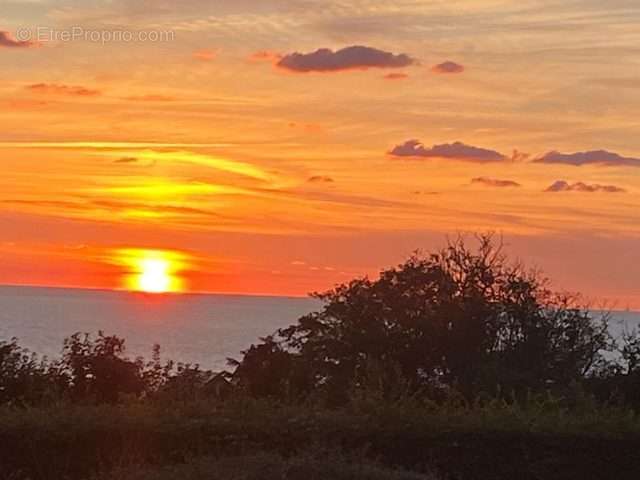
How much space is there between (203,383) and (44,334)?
76.9 meters

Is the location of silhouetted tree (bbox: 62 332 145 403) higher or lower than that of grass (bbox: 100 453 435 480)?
higher

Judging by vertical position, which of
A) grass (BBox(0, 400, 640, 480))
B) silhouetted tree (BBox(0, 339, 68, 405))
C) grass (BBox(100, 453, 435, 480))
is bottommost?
grass (BBox(100, 453, 435, 480))

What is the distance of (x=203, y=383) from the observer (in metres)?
16.6

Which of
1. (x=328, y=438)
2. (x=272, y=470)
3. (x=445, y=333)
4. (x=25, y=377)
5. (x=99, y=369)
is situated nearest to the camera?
(x=272, y=470)

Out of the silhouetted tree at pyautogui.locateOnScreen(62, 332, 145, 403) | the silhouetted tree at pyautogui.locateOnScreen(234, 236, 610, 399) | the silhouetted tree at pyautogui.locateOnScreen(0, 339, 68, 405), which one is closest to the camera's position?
the silhouetted tree at pyautogui.locateOnScreen(0, 339, 68, 405)

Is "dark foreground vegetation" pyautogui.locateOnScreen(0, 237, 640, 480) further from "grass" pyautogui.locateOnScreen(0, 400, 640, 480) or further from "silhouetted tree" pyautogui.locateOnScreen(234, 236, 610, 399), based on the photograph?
"silhouetted tree" pyautogui.locateOnScreen(234, 236, 610, 399)

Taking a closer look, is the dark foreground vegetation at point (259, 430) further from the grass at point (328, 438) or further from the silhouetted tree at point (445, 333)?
the silhouetted tree at point (445, 333)

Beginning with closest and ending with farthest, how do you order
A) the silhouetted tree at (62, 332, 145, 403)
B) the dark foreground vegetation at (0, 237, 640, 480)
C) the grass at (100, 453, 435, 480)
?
1. the grass at (100, 453, 435, 480)
2. the dark foreground vegetation at (0, 237, 640, 480)
3. the silhouetted tree at (62, 332, 145, 403)

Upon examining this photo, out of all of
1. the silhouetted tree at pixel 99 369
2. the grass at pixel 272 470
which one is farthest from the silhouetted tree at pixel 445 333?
the grass at pixel 272 470

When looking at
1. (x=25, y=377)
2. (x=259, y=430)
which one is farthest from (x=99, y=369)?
(x=259, y=430)

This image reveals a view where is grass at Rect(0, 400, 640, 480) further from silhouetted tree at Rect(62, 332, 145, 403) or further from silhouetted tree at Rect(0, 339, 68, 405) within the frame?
silhouetted tree at Rect(62, 332, 145, 403)

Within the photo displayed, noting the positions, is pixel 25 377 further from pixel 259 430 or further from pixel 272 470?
pixel 272 470

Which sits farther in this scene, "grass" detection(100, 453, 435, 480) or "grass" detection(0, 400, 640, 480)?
"grass" detection(0, 400, 640, 480)

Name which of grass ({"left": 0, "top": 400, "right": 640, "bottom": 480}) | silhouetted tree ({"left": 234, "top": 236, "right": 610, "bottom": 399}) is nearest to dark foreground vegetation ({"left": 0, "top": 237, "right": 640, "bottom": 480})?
grass ({"left": 0, "top": 400, "right": 640, "bottom": 480})
